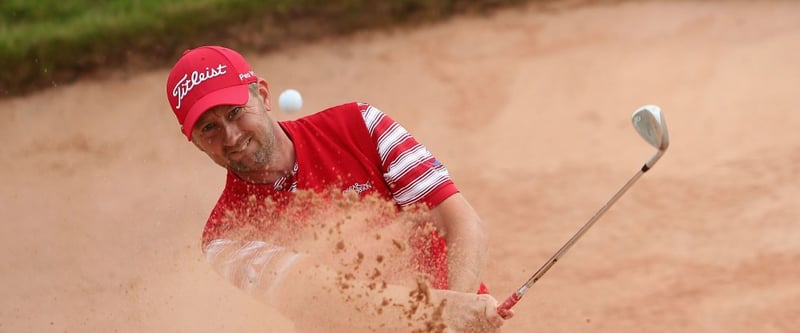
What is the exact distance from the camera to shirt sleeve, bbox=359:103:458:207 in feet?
9.67

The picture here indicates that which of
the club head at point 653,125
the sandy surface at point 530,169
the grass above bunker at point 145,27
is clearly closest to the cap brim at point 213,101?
the club head at point 653,125

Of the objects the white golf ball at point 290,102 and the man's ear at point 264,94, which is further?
the white golf ball at point 290,102

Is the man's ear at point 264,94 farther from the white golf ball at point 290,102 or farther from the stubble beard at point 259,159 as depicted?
the white golf ball at point 290,102

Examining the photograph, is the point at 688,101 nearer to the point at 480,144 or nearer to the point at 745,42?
the point at 745,42

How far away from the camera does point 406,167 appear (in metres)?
2.96

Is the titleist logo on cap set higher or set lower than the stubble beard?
higher

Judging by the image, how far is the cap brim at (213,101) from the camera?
279 cm

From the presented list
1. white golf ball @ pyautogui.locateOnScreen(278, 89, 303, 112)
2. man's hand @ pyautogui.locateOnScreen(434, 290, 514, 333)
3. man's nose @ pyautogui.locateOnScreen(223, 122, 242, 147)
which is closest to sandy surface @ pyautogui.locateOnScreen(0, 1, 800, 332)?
white golf ball @ pyautogui.locateOnScreen(278, 89, 303, 112)

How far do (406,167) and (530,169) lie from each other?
8.89 feet

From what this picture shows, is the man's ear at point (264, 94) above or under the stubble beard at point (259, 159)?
above

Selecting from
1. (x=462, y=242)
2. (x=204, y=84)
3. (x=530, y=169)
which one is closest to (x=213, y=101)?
(x=204, y=84)

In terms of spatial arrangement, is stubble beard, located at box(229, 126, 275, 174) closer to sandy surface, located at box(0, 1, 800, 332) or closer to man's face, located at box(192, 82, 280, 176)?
man's face, located at box(192, 82, 280, 176)

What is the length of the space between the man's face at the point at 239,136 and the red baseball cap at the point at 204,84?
22mm

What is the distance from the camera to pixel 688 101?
5820mm
